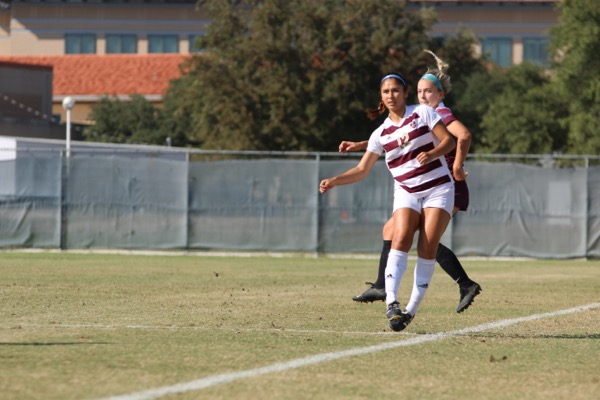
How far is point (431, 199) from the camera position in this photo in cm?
977

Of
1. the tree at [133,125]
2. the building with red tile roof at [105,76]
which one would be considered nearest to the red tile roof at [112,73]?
the building with red tile roof at [105,76]

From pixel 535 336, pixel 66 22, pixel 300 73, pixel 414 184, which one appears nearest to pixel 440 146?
pixel 414 184

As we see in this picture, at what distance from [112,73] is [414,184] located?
279ft

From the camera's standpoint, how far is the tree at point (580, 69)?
49.5m

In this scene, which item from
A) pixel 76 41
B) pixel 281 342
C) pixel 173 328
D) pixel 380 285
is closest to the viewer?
pixel 281 342

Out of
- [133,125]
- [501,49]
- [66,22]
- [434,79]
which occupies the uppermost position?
[66,22]

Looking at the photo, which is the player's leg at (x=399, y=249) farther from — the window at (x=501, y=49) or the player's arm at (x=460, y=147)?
the window at (x=501, y=49)

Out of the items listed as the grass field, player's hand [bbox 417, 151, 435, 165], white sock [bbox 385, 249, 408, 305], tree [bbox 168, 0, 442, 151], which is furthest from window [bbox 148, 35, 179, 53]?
player's hand [bbox 417, 151, 435, 165]

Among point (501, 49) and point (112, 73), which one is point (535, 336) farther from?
point (501, 49)

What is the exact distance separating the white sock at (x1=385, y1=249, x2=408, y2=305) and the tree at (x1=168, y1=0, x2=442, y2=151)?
41181mm

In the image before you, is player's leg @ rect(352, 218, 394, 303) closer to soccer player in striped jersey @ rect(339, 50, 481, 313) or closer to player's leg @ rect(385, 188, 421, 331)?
soccer player in striped jersey @ rect(339, 50, 481, 313)

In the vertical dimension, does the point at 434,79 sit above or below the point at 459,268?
above

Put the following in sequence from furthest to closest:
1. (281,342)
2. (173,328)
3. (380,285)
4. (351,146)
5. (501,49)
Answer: (501,49) → (380,285) → (351,146) → (173,328) → (281,342)

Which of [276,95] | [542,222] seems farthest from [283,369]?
[276,95]
